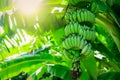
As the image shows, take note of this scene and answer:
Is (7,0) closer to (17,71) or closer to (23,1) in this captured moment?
(23,1)

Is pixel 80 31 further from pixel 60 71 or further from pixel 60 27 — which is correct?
pixel 60 71

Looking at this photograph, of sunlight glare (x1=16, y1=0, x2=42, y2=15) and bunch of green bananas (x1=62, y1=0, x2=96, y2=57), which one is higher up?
sunlight glare (x1=16, y1=0, x2=42, y2=15)

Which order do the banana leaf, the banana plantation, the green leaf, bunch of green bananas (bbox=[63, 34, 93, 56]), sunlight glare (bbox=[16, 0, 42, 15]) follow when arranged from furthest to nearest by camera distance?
the banana leaf, the green leaf, sunlight glare (bbox=[16, 0, 42, 15]), the banana plantation, bunch of green bananas (bbox=[63, 34, 93, 56])

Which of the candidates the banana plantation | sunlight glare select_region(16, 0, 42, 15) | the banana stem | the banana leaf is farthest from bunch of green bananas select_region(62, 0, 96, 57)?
the banana leaf

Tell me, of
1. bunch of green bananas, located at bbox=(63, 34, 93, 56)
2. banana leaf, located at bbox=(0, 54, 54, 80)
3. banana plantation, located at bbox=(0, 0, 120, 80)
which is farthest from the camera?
banana leaf, located at bbox=(0, 54, 54, 80)

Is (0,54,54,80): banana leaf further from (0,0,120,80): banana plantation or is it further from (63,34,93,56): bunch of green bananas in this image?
(63,34,93,56): bunch of green bananas

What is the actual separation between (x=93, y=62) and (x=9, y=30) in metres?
0.82

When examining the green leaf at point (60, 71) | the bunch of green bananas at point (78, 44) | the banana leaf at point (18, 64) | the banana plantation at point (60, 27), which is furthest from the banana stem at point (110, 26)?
the bunch of green bananas at point (78, 44)

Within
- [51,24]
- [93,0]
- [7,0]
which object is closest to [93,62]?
[51,24]

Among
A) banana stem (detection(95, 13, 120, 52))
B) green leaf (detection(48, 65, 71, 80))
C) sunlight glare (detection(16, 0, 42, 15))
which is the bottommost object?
green leaf (detection(48, 65, 71, 80))

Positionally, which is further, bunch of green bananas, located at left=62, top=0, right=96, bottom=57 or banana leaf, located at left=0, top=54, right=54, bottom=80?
banana leaf, located at left=0, top=54, right=54, bottom=80

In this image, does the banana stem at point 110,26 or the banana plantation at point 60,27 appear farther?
the banana stem at point 110,26

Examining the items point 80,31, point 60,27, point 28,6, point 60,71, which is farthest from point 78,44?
point 60,71

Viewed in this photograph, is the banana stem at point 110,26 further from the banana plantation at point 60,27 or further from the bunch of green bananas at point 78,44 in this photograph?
the bunch of green bananas at point 78,44
